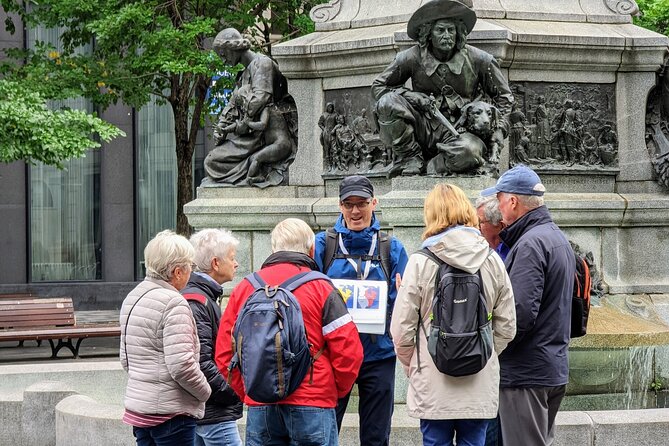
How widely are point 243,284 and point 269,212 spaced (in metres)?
5.21

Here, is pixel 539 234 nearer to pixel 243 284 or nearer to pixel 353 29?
pixel 243 284

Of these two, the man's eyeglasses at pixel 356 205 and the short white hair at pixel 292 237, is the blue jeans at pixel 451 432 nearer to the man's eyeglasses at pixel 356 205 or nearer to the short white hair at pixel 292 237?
the short white hair at pixel 292 237

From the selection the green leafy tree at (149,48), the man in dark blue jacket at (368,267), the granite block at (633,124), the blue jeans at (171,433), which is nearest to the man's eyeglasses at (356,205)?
the man in dark blue jacket at (368,267)

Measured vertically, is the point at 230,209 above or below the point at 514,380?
above

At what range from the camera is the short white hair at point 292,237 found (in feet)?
20.4

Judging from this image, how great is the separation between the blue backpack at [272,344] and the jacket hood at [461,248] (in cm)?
74

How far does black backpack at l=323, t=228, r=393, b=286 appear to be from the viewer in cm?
717

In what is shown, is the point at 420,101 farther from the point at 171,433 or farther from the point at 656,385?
the point at 171,433

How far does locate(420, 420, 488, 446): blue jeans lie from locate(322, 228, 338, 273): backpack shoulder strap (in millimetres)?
1323

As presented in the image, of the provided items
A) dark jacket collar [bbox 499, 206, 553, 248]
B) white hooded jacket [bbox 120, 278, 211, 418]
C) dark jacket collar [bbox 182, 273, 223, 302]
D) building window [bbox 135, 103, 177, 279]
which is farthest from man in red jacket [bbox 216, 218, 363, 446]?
building window [bbox 135, 103, 177, 279]

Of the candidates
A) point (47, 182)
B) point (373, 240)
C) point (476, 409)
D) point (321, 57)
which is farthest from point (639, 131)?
point (47, 182)

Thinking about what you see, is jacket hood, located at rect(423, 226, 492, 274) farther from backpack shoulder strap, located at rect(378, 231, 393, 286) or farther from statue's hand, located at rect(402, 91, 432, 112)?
statue's hand, located at rect(402, 91, 432, 112)

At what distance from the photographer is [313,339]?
5988 millimetres

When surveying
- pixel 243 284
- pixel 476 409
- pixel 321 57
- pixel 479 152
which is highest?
pixel 321 57
